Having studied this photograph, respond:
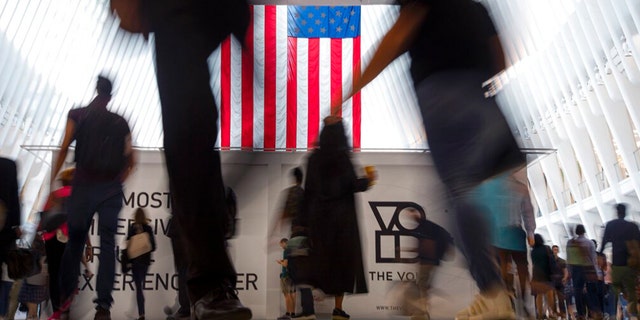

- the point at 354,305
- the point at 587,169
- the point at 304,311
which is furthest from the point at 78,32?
the point at 587,169

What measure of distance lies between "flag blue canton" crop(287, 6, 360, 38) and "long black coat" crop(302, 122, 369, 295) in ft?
31.5

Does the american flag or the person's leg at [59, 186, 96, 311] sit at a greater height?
the american flag

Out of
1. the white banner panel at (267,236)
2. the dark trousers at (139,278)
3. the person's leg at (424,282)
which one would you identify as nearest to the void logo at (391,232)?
the white banner panel at (267,236)

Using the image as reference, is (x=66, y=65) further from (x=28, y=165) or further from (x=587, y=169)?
(x=587, y=169)

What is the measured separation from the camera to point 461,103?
158 cm

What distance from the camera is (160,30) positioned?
131 cm

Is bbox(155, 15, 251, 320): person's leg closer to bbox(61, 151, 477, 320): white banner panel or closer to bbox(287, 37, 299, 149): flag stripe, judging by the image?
bbox(61, 151, 477, 320): white banner panel

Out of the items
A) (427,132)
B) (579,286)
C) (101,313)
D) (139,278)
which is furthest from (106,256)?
(579,286)

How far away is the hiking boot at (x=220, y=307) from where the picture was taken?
1.26 meters

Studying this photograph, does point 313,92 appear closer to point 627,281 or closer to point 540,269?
point 540,269

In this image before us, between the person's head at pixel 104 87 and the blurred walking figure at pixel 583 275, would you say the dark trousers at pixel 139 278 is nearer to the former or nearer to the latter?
the person's head at pixel 104 87

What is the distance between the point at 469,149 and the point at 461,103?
0.35ft

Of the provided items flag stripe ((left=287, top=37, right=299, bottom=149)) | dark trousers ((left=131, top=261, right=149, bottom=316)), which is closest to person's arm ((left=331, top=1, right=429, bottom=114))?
dark trousers ((left=131, top=261, right=149, bottom=316))

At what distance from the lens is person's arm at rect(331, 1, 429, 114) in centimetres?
159
